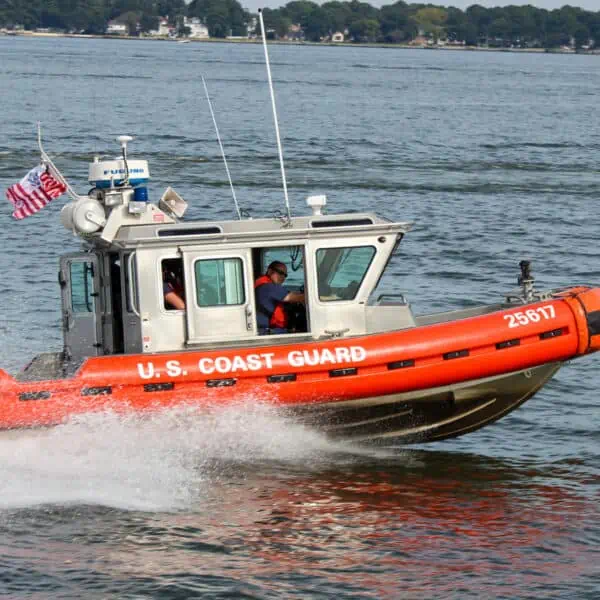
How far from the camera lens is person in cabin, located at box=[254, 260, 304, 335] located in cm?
1266

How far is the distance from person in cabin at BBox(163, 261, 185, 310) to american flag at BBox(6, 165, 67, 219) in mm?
1307

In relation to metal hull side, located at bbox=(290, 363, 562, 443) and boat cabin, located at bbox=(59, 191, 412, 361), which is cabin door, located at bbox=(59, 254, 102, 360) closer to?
boat cabin, located at bbox=(59, 191, 412, 361)

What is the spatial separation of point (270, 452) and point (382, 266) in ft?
6.65

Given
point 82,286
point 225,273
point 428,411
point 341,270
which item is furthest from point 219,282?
point 428,411

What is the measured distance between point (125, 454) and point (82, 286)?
1669 millimetres

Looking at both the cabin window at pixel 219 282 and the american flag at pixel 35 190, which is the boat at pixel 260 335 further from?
the american flag at pixel 35 190

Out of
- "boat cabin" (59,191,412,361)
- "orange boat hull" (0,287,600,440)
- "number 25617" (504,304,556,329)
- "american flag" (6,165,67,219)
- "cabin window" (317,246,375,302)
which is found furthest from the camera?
"american flag" (6,165,67,219)

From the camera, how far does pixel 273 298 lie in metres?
12.7

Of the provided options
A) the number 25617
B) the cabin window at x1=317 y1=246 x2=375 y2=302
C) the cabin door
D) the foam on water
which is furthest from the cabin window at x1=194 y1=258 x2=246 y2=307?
the number 25617

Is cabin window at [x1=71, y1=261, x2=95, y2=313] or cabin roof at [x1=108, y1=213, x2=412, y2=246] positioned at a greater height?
cabin roof at [x1=108, y1=213, x2=412, y2=246]

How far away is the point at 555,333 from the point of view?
12.9 meters

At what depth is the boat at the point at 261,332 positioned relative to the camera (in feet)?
40.6

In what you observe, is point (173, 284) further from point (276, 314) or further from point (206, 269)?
point (276, 314)

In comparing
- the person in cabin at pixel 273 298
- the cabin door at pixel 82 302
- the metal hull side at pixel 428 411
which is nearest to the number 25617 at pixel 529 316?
the metal hull side at pixel 428 411
